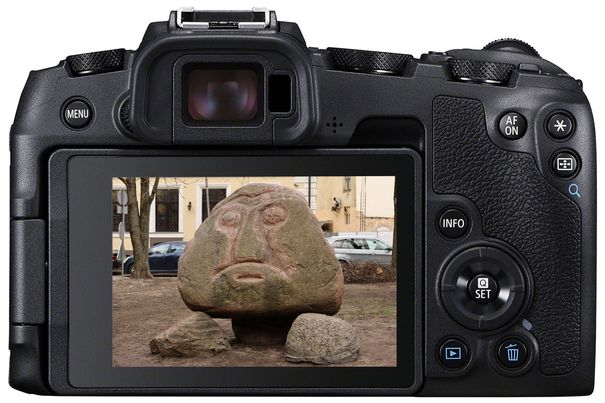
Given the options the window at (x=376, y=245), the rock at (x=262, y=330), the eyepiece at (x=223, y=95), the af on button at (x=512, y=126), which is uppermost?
the eyepiece at (x=223, y=95)

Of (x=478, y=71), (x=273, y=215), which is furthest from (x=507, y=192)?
(x=273, y=215)

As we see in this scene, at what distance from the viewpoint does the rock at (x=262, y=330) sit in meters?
1.72

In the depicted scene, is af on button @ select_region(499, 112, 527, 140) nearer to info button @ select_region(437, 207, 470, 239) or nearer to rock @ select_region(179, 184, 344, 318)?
info button @ select_region(437, 207, 470, 239)

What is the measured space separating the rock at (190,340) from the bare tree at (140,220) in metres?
0.11

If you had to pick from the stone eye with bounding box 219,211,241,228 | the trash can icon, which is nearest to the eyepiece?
the stone eye with bounding box 219,211,241,228

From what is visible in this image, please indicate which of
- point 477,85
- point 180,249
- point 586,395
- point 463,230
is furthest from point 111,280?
point 586,395

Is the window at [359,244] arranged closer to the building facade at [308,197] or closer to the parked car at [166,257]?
the building facade at [308,197]

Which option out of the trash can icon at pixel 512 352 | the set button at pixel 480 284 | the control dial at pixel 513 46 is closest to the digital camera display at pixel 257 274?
the set button at pixel 480 284

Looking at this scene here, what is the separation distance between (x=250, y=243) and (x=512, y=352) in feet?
1.73

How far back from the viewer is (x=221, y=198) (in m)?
1.75

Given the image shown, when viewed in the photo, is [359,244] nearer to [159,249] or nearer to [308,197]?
[308,197]

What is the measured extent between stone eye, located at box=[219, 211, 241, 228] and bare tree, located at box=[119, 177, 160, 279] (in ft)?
0.54

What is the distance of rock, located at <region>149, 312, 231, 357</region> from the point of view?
1720 millimetres

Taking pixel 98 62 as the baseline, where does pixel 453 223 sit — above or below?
below
